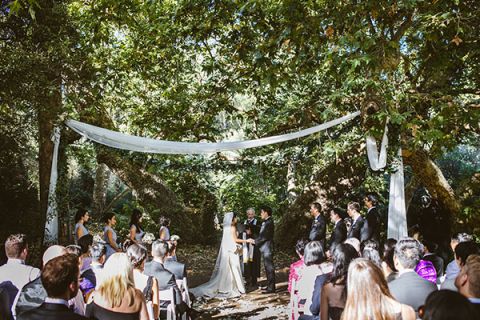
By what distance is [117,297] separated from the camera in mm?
2791

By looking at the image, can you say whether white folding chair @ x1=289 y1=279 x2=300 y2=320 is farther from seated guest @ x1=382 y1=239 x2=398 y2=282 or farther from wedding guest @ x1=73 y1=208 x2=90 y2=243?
wedding guest @ x1=73 y1=208 x2=90 y2=243

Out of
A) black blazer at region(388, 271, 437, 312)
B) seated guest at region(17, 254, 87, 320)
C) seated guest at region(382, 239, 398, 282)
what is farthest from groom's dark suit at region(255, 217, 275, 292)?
seated guest at region(17, 254, 87, 320)

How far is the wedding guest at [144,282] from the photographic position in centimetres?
352

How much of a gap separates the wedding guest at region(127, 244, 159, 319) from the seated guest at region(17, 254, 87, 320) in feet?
3.42

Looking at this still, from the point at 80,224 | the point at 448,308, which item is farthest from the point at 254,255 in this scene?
the point at 448,308

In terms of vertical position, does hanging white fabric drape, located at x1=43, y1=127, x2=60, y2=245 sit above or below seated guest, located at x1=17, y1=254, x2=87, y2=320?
above

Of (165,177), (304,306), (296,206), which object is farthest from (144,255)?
(165,177)

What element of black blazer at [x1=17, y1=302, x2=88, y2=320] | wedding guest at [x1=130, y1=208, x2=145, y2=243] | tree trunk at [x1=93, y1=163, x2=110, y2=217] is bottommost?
black blazer at [x1=17, y1=302, x2=88, y2=320]

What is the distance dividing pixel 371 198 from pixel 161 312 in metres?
3.80

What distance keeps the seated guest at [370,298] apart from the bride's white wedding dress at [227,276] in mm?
5400

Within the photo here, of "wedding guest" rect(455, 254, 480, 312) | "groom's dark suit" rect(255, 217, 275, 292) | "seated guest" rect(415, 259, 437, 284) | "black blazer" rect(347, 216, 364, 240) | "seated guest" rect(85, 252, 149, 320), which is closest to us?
"wedding guest" rect(455, 254, 480, 312)

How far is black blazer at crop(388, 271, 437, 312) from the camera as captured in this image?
299 centimetres

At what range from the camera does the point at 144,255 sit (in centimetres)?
371

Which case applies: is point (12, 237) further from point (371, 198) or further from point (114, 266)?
point (371, 198)
